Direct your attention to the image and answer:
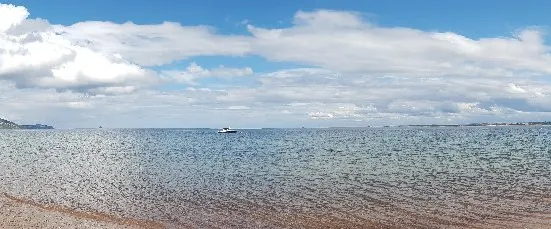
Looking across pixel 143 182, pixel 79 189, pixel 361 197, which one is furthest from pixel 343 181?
pixel 79 189

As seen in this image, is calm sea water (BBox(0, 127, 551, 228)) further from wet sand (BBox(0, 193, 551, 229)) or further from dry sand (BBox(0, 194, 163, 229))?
dry sand (BBox(0, 194, 163, 229))

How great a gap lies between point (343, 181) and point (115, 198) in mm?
18238

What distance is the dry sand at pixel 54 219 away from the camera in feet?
83.8

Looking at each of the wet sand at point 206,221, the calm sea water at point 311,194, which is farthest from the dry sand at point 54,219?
the calm sea water at point 311,194

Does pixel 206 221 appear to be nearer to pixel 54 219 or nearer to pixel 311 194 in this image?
pixel 54 219

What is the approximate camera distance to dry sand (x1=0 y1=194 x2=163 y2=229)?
83.8 feet

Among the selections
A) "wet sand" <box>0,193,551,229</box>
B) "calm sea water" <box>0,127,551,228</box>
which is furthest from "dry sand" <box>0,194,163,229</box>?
"calm sea water" <box>0,127,551,228</box>

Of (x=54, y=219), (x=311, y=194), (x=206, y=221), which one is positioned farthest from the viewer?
(x=311, y=194)

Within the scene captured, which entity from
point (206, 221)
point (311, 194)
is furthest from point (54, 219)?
point (311, 194)

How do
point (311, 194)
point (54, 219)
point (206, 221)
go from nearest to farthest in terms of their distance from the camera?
point (206, 221), point (54, 219), point (311, 194)

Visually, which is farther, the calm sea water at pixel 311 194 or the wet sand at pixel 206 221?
the calm sea water at pixel 311 194

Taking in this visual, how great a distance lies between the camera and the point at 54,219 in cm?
2734

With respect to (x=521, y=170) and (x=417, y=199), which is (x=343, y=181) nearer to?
(x=417, y=199)

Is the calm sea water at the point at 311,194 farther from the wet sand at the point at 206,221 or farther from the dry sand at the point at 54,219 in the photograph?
the dry sand at the point at 54,219
